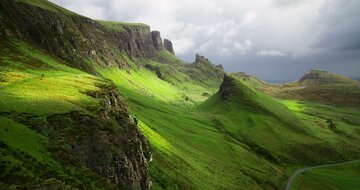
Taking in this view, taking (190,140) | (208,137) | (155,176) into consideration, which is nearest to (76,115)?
(155,176)

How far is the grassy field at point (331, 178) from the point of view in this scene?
447 feet

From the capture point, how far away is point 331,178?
150m

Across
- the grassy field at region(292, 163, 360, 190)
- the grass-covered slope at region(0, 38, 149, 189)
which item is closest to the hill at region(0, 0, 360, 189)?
the grass-covered slope at region(0, 38, 149, 189)

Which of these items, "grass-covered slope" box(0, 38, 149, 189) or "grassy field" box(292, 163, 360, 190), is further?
"grassy field" box(292, 163, 360, 190)

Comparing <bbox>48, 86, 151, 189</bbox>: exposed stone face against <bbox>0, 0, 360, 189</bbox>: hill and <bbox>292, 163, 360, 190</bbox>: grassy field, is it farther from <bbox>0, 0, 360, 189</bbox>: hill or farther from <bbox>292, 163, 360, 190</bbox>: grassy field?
<bbox>292, 163, 360, 190</bbox>: grassy field

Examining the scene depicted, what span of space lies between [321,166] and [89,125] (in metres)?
146

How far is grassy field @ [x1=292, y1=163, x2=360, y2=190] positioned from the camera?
13625 centimetres

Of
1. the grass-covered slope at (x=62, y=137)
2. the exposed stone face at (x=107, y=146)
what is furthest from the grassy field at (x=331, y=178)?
the grass-covered slope at (x=62, y=137)

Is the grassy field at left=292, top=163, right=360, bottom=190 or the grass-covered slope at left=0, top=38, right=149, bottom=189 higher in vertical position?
the grassy field at left=292, top=163, right=360, bottom=190

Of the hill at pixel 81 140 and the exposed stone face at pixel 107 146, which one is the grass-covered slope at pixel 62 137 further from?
the hill at pixel 81 140

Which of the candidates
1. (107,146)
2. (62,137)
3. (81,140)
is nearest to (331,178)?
(107,146)

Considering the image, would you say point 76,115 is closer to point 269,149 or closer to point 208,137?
point 208,137

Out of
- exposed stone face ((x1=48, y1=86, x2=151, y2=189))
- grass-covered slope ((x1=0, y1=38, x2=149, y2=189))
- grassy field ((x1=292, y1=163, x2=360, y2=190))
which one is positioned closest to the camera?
grass-covered slope ((x1=0, y1=38, x2=149, y2=189))

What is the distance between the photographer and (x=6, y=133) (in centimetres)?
4259
